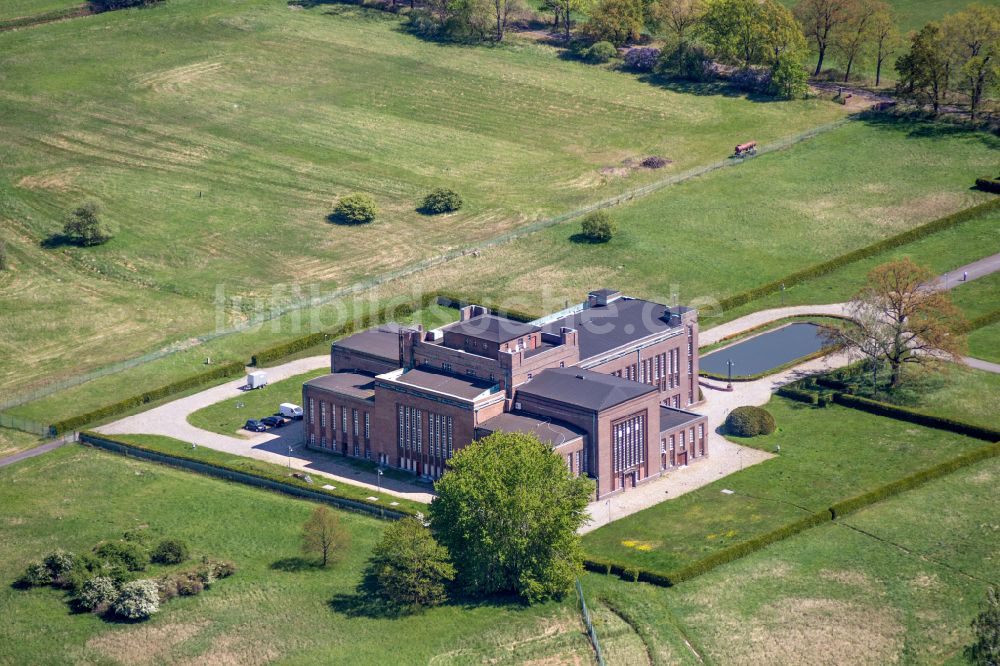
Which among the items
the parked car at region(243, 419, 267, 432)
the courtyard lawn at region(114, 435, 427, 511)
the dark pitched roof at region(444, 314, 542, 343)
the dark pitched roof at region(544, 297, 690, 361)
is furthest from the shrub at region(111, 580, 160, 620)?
the dark pitched roof at region(544, 297, 690, 361)

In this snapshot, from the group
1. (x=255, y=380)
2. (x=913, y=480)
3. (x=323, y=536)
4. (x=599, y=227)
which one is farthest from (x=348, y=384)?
(x=599, y=227)

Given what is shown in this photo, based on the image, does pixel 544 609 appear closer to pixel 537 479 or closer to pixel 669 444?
pixel 537 479

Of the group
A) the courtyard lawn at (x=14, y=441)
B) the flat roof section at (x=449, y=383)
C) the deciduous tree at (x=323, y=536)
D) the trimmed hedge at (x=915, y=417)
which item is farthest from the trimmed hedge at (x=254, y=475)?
the trimmed hedge at (x=915, y=417)

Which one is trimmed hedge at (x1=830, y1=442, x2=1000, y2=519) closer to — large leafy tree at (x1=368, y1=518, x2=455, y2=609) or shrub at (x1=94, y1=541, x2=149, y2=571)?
large leafy tree at (x1=368, y1=518, x2=455, y2=609)

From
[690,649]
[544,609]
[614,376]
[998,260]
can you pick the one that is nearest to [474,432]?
[614,376]

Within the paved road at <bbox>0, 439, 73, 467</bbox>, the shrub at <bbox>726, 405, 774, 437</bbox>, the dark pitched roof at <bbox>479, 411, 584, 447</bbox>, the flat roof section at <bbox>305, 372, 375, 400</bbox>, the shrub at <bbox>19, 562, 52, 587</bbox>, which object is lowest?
the paved road at <bbox>0, 439, 73, 467</bbox>
